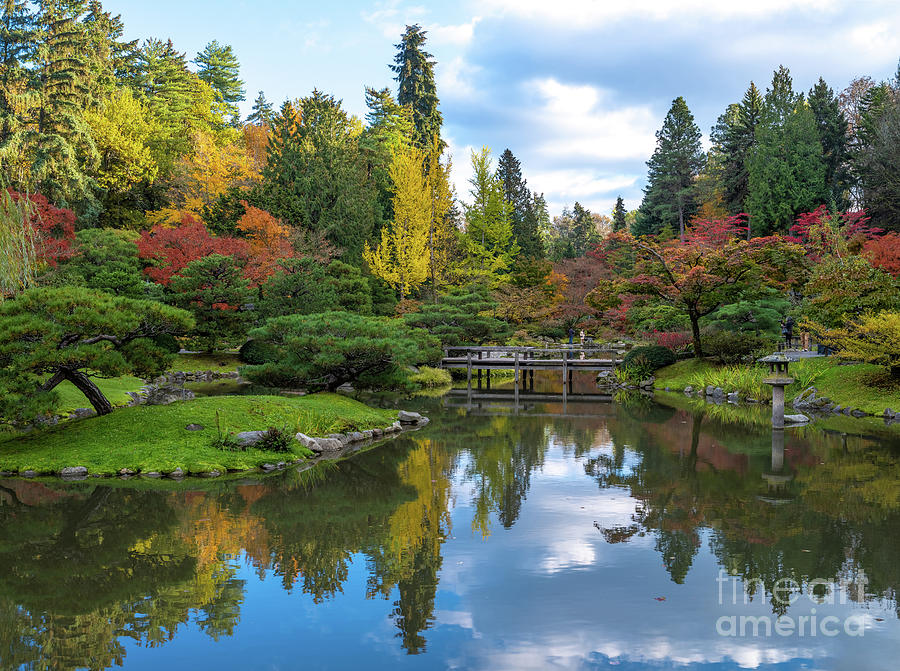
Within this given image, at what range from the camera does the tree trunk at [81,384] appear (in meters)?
10.8

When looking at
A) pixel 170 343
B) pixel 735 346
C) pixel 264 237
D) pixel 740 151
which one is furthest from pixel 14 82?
pixel 740 151

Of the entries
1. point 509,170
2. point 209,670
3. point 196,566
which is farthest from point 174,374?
point 509,170

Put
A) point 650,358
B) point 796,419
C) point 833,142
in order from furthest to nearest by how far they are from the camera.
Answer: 1. point 833,142
2. point 650,358
3. point 796,419

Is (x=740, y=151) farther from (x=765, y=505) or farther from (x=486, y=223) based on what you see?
(x=765, y=505)

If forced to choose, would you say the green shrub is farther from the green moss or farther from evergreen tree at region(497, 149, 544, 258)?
evergreen tree at region(497, 149, 544, 258)

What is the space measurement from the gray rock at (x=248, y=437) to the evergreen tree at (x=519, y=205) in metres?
36.6

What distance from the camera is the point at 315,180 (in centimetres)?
3048

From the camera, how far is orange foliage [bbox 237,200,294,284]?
2714 cm

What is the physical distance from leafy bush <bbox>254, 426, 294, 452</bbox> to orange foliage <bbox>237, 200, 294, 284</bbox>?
16.0 meters

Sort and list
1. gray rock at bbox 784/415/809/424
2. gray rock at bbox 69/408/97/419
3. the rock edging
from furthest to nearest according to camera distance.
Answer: gray rock at bbox 784/415/809/424, gray rock at bbox 69/408/97/419, the rock edging

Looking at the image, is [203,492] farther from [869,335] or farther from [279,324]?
[869,335]

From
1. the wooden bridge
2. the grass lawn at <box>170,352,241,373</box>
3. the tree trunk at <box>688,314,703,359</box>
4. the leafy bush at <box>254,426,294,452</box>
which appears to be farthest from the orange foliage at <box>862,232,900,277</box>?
the grass lawn at <box>170,352,241,373</box>

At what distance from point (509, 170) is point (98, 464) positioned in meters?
47.2

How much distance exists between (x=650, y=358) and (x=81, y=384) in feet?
66.7
